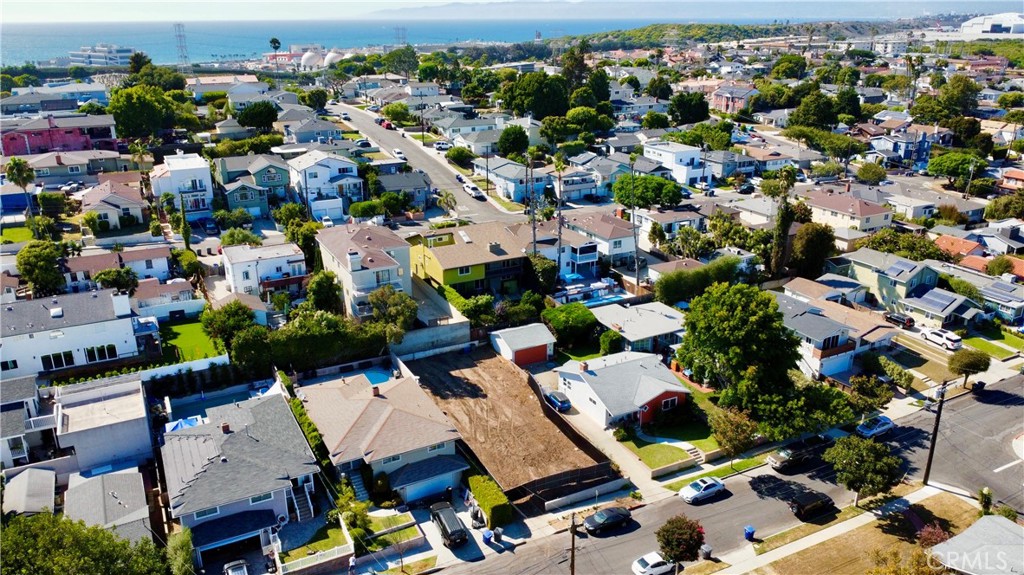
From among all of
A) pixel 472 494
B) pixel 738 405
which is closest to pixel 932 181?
pixel 738 405

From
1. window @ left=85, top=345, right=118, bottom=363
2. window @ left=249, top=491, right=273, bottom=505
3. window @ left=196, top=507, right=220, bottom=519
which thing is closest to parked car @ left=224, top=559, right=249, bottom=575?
window @ left=196, top=507, right=220, bottom=519

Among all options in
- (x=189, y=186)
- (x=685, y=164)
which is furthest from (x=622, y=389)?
(x=685, y=164)

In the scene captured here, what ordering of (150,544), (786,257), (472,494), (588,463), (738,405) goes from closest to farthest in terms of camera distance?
(150,544) < (472,494) < (588,463) < (738,405) < (786,257)

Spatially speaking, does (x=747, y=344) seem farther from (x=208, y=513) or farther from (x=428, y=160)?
(x=428, y=160)

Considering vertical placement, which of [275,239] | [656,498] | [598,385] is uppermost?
[275,239]

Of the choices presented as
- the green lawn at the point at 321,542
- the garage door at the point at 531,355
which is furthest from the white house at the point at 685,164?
the green lawn at the point at 321,542

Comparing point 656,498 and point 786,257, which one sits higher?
point 786,257

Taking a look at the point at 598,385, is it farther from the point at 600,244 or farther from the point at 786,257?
the point at 786,257
